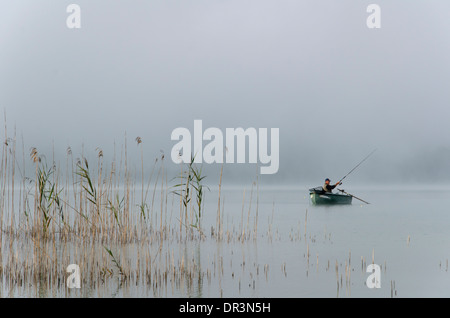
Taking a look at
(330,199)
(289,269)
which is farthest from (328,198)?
(289,269)

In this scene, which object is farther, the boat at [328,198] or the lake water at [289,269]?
the boat at [328,198]

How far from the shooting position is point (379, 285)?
7.36m

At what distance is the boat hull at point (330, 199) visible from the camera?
893 inches

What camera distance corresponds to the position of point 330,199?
22.9 metres

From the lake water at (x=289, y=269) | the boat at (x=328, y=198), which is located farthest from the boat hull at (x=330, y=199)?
the lake water at (x=289, y=269)

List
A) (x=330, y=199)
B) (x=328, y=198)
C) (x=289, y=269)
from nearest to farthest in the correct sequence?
(x=289, y=269)
(x=330, y=199)
(x=328, y=198)

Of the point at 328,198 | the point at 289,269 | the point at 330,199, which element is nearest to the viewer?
the point at 289,269

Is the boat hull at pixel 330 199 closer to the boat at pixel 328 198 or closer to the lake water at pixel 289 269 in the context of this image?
the boat at pixel 328 198

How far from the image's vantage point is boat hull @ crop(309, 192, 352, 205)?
74.4 ft

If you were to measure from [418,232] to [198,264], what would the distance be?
10.7 metres

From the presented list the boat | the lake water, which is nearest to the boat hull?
the boat

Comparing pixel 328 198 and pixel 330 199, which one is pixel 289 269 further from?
pixel 328 198

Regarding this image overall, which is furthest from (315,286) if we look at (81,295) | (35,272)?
(35,272)
